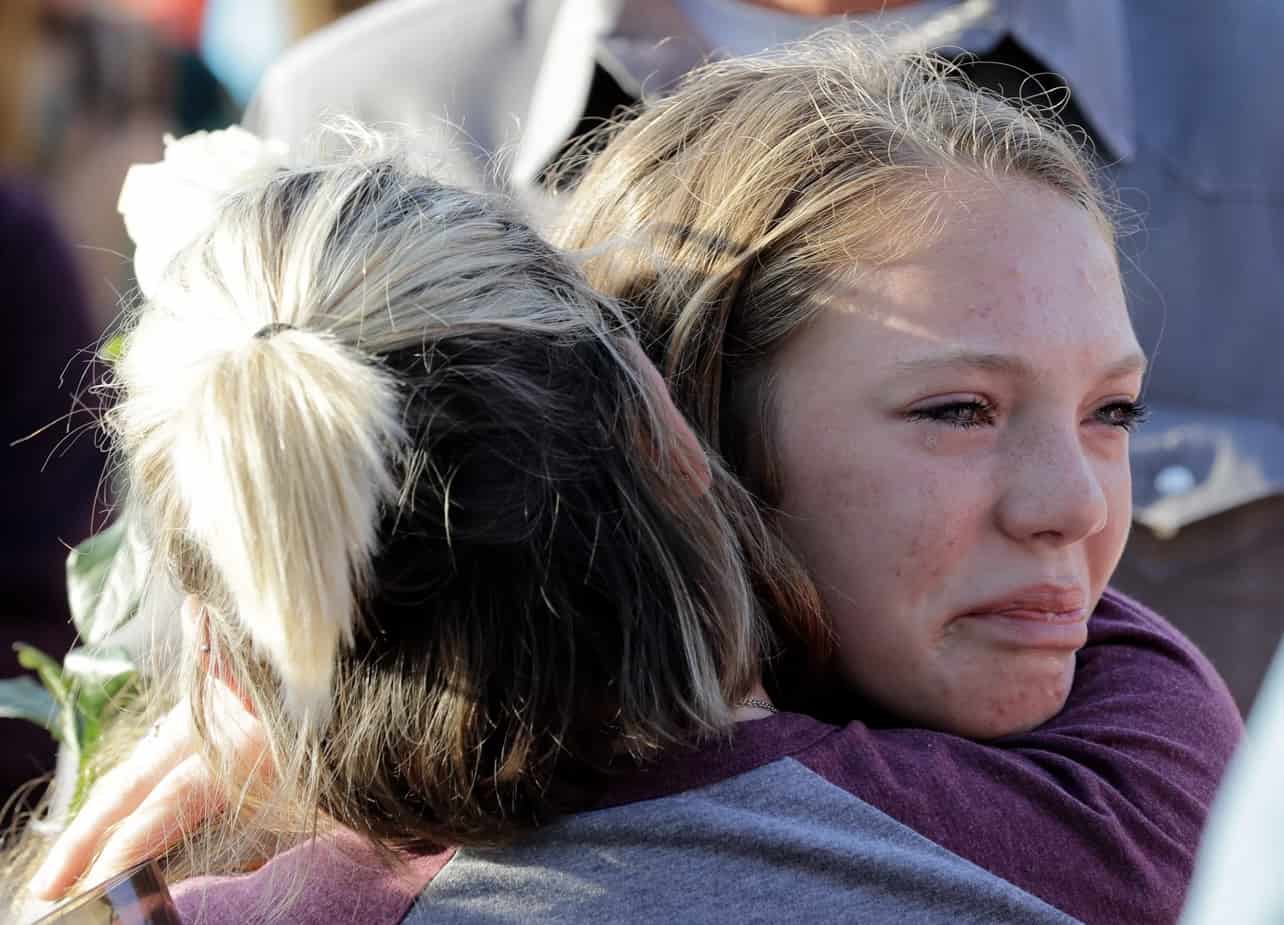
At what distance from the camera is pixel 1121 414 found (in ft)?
4.38

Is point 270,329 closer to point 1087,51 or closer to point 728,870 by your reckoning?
point 728,870

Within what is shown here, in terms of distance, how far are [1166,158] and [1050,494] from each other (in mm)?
1022

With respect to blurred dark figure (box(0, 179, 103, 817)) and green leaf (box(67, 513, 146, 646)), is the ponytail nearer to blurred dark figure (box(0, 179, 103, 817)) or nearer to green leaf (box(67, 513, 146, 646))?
green leaf (box(67, 513, 146, 646))

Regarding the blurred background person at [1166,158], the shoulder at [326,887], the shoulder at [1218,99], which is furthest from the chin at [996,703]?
the shoulder at [1218,99]

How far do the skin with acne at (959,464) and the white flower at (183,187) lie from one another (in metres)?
0.47

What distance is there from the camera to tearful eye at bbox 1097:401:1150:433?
1.32 meters

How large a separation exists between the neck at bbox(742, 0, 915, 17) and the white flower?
3.37 ft

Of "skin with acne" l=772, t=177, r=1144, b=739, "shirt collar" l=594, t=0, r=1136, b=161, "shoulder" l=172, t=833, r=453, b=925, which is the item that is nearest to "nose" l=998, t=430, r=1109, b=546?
"skin with acne" l=772, t=177, r=1144, b=739

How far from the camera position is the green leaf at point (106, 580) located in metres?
1.42

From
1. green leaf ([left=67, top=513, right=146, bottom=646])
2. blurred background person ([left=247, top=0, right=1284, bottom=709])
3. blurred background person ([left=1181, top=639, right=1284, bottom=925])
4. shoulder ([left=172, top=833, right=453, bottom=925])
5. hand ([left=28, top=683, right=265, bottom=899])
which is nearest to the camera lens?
blurred background person ([left=1181, top=639, right=1284, bottom=925])

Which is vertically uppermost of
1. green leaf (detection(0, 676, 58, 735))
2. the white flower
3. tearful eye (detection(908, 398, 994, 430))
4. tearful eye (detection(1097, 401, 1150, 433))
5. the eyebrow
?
the white flower

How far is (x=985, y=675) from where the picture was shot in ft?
4.07

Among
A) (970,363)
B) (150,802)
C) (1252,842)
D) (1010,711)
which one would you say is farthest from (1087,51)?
(1252,842)

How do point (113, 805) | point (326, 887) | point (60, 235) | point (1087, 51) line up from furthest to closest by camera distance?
point (60, 235)
point (1087, 51)
point (113, 805)
point (326, 887)
